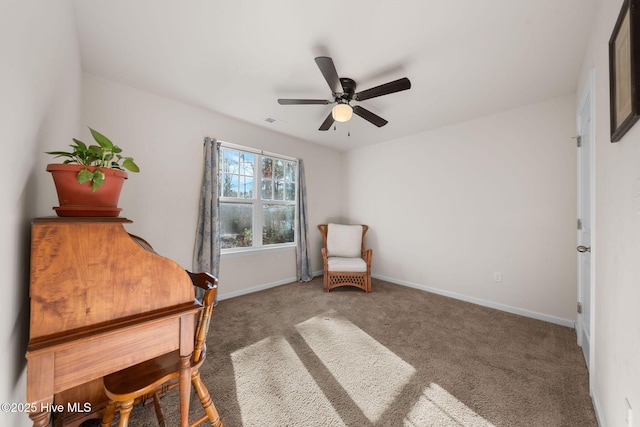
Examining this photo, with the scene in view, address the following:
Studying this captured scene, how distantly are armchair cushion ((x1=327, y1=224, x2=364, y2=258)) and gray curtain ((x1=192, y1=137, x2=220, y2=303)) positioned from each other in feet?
5.92

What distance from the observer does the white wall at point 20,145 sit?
744mm

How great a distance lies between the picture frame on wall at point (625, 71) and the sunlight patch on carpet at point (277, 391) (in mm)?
1940

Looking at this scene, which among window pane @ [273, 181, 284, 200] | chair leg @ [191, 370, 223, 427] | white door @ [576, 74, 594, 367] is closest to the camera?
chair leg @ [191, 370, 223, 427]

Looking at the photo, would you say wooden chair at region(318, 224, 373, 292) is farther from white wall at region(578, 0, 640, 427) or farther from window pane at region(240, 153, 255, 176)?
white wall at region(578, 0, 640, 427)

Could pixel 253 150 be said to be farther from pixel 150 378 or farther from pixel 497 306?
pixel 497 306

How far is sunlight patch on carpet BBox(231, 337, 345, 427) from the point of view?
1360mm

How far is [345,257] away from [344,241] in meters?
0.26

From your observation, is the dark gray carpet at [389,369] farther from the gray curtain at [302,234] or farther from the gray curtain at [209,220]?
the gray curtain at [302,234]

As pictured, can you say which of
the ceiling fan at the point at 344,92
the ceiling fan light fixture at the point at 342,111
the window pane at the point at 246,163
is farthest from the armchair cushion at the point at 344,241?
the ceiling fan light fixture at the point at 342,111

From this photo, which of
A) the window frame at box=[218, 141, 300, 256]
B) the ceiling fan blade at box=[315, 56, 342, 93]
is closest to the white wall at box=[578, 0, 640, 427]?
the ceiling fan blade at box=[315, 56, 342, 93]

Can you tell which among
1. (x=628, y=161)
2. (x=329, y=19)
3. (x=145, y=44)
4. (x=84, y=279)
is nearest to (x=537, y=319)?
(x=628, y=161)

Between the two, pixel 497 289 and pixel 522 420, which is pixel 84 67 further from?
pixel 497 289

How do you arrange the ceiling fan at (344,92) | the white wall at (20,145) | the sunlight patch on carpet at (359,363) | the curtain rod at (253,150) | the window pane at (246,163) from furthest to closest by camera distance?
the window pane at (246,163) < the curtain rod at (253,150) < the ceiling fan at (344,92) < the sunlight patch on carpet at (359,363) < the white wall at (20,145)

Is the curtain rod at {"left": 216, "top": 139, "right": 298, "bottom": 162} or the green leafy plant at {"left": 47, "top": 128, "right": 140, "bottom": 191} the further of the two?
the curtain rod at {"left": 216, "top": 139, "right": 298, "bottom": 162}
